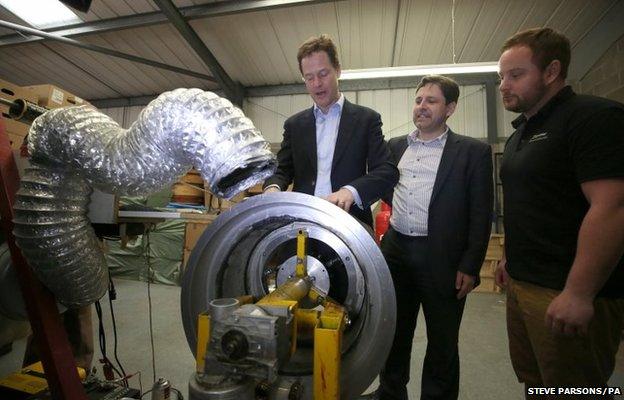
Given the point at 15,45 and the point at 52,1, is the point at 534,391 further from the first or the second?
the point at 15,45

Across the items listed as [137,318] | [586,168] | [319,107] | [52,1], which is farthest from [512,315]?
[52,1]

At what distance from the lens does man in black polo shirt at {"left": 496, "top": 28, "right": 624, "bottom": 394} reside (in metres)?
0.85

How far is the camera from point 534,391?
1.11 m

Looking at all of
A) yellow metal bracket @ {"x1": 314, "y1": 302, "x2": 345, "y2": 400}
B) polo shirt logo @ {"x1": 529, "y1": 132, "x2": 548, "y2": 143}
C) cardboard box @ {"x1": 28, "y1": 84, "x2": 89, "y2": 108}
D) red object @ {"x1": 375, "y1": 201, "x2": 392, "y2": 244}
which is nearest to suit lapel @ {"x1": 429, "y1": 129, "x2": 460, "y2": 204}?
polo shirt logo @ {"x1": 529, "y1": 132, "x2": 548, "y2": 143}

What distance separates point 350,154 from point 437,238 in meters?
0.52

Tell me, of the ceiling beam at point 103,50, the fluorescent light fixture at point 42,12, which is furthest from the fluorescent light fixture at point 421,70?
the fluorescent light fixture at point 42,12

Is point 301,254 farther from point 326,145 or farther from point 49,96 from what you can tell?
point 49,96

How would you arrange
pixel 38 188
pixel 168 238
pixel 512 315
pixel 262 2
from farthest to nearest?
pixel 168 238
pixel 262 2
pixel 512 315
pixel 38 188

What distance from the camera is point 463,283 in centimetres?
124

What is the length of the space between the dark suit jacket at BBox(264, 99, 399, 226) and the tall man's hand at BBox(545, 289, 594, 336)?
0.57m

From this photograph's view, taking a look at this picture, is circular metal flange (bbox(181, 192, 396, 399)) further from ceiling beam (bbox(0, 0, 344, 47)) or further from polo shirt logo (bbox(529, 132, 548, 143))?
ceiling beam (bbox(0, 0, 344, 47))

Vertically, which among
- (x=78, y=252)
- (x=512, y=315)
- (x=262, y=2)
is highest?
(x=262, y=2)

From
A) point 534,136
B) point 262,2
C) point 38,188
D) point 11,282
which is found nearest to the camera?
point 38,188

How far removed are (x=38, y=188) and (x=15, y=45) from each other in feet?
16.1
